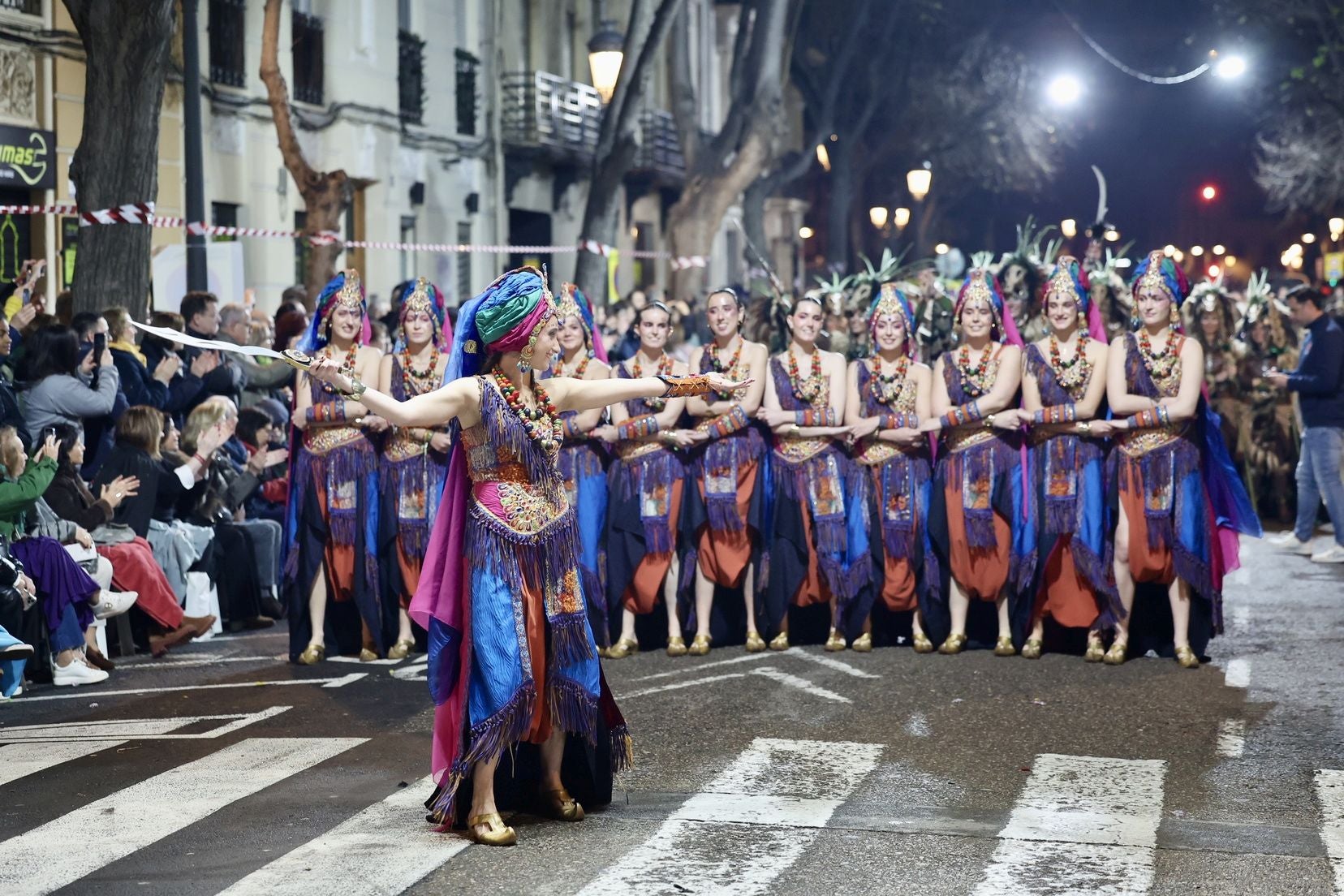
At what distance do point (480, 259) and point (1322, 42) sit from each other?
1826 cm

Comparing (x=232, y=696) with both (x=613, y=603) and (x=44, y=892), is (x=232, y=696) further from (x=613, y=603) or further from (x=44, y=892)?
(x=44, y=892)

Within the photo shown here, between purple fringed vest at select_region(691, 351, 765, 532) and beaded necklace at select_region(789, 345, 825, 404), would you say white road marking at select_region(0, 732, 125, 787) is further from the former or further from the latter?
beaded necklace at select_region(789, 345, 825, 404)

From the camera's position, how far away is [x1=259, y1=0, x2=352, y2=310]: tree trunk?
1809cm

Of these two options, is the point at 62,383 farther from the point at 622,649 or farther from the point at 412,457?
the point at 622,649

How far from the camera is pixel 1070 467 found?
977cm

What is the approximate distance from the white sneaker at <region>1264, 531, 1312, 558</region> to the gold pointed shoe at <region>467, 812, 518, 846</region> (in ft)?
30.8

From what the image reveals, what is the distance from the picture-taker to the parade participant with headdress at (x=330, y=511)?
1010 cm

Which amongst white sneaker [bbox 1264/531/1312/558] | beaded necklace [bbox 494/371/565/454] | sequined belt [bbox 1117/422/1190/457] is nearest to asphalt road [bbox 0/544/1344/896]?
sequined belt [bbox 1117/422/1190/457]

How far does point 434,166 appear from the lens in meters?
29.0

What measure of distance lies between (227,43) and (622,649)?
46.3 feet

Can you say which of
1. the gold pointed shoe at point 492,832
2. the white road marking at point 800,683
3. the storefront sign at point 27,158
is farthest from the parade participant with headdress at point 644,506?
the storefront sign at point 27,158

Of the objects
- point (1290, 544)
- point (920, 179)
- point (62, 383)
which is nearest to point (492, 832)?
point (62, 383)

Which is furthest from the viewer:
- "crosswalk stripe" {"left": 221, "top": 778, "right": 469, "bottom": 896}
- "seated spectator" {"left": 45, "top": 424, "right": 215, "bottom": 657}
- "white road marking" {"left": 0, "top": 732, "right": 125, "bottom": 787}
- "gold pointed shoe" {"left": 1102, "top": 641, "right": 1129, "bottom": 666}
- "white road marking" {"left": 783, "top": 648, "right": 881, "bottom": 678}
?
"seated spectator" {"left": 45, "top": 424, "right": 215, "bottom": 657}

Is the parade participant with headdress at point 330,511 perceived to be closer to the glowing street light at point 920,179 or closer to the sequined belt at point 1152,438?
the sequined belt at point 1152,438
